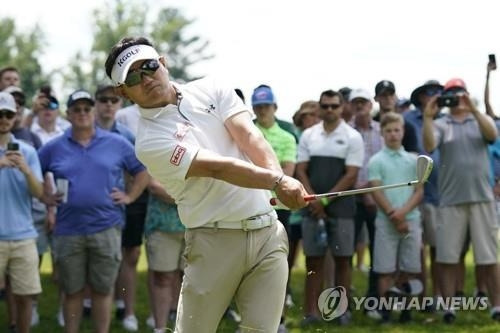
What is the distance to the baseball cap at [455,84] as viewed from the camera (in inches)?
377

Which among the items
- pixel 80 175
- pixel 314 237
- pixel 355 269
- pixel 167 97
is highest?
pixel 167 97

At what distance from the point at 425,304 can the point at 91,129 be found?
153 inches

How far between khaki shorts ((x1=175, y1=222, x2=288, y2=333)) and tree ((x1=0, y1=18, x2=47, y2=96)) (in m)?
57.2

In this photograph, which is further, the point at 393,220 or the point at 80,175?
the point at 393,220

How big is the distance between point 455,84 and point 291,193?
505cm

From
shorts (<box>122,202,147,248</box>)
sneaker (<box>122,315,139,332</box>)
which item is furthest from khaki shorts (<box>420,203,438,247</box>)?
sneaker (<box>122,315,139,332</box>)

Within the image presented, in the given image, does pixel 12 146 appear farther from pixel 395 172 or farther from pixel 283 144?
pixel 395 172

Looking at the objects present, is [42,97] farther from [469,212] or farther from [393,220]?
[469,212]

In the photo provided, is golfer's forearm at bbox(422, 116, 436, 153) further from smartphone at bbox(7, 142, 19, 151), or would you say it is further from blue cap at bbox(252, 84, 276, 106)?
smartphone at bbox(7, 142, 19, 151)

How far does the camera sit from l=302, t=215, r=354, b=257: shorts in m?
9.80

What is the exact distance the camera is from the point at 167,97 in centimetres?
531

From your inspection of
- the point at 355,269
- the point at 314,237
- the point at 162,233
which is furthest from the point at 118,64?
the point at 355,269

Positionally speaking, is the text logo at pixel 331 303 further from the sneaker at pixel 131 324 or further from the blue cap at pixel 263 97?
the blue cap at pixel 263 97

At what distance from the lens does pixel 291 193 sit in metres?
4.98
